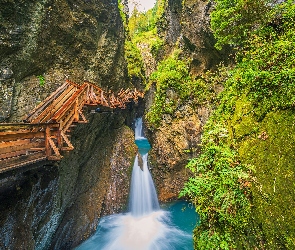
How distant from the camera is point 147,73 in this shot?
27.0 metres

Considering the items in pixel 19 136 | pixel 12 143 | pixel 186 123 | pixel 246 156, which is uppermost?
pixel 19 136

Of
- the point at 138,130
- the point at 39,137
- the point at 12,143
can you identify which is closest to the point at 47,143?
the point at 39,137

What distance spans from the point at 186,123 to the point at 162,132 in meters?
1.99

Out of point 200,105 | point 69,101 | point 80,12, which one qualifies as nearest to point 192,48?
point 200,105

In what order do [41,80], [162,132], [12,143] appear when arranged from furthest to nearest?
1. [162,132]
2. [41,80]
3. [12,143]

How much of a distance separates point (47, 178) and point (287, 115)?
7017 millimetres

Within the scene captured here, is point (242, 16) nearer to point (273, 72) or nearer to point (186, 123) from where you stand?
point (273, 72)

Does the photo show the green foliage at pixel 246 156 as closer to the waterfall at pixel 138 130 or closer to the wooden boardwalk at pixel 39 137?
the wooden boardwalk at pixel 39 137

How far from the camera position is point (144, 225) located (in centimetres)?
1381

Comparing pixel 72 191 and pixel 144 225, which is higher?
pixel 72 191

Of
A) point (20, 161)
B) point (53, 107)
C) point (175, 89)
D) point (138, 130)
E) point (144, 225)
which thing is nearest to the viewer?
point (20, 161)

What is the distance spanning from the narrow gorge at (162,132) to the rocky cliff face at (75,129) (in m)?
0.05

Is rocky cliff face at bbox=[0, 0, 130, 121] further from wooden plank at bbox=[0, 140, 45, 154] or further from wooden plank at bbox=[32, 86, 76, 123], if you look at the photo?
wooden plank at bbox=[0, 140, 45, 154]

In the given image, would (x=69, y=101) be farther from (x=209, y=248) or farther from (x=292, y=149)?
(x=292, y=149)
